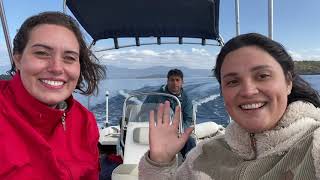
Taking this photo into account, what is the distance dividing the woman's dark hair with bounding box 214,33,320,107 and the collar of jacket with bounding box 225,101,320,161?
0.10 m

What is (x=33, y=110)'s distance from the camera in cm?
148

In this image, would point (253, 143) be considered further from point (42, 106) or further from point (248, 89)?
point (42, 106)

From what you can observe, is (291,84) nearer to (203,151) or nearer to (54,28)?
(203,151)

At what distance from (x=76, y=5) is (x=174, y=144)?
3.81m

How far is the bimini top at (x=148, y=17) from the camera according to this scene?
486 cm

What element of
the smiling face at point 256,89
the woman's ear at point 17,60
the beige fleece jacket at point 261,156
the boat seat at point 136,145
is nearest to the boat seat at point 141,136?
the boat seat at point 136,145

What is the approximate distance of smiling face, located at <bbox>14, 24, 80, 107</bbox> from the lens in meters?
1.51

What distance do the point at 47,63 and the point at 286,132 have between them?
965 mm

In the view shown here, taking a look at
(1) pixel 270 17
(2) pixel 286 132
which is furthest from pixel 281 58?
(1) pixel 270 17

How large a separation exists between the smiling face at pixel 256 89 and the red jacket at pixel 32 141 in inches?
28.6

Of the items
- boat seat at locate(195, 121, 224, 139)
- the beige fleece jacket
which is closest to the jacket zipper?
the beige fleece jacket

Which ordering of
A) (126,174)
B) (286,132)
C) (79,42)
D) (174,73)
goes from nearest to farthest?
(286,132), (79,42), (126,174), (174,73)

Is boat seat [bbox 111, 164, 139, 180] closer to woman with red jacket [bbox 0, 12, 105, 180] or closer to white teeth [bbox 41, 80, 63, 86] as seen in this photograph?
woman with red jacket [bbox 0, 12, 105, 180]

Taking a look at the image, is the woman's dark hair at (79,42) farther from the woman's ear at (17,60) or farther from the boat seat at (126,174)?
the boat seat at (126,174)
